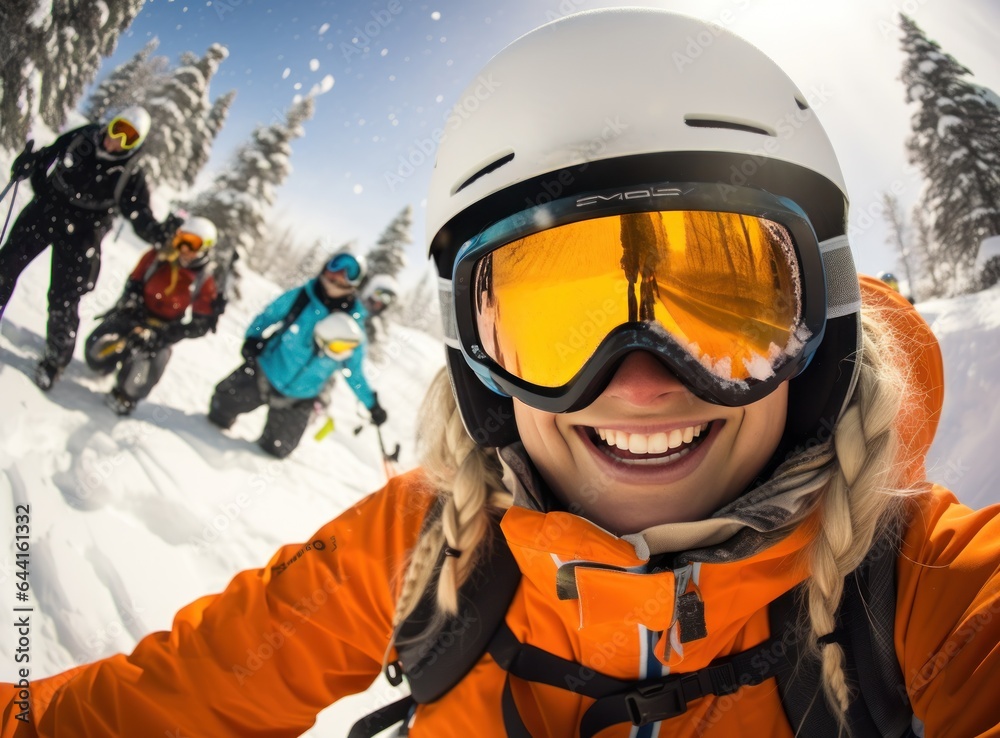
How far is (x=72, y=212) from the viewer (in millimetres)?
5801

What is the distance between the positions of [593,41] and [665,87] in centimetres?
28

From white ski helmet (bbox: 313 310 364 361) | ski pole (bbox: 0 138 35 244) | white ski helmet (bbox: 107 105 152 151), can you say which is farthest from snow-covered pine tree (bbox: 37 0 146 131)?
white ski helmet (bbox: 313 310 364 361)

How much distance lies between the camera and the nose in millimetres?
1403

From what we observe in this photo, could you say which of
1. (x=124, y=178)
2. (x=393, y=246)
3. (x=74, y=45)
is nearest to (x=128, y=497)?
(x=124, y=178)

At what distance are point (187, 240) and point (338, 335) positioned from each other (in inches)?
88.8

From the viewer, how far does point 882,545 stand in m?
1.29

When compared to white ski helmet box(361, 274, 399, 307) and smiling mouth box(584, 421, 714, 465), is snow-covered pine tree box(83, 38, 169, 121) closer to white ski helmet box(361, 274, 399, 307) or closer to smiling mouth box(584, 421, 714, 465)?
white ski helmet box(361, 274, 399, 307)

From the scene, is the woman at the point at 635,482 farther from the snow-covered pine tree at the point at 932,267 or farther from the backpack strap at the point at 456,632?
the snow-covered pine tree at the point at 932,267

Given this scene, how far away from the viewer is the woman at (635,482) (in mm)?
1266

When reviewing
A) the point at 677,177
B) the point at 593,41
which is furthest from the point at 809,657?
the point at 593,41

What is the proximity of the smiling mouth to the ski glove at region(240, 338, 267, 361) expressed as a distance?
619 cm

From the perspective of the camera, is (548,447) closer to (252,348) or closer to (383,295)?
(252,348)

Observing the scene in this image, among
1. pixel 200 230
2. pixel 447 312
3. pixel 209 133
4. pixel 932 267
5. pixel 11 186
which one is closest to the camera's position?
pixel 447 312

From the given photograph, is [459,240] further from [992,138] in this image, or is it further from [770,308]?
[992,138]
